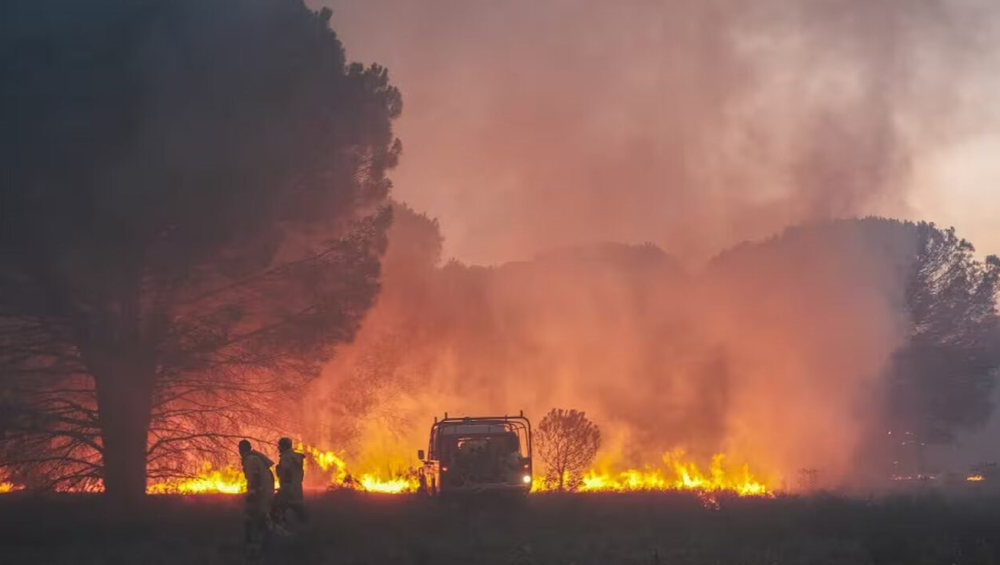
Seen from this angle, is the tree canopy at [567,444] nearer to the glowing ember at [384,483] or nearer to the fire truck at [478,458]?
the glowing ember at [384,483]

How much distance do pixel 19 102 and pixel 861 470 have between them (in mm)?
39120

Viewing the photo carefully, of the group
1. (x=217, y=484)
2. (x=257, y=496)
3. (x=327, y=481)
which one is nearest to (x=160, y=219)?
(x=257, y=496)

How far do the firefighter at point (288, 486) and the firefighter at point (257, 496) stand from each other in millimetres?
653

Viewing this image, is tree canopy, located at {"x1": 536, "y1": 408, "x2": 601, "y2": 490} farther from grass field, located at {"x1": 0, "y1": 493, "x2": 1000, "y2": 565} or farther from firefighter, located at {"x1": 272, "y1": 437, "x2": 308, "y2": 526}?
firefighter, located at {"x1": 272, "y1": 437, "x2": 308, "y2": 526}

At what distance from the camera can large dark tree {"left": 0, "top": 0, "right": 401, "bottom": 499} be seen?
2006 centimetres

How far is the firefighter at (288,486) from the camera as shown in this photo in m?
15.3

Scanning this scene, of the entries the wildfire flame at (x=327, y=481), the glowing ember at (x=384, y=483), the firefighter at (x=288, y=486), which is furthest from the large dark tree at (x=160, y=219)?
the glowing ember at (x=384, y=483)

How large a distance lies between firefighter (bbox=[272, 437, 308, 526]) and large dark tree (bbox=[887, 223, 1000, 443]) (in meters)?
40.2

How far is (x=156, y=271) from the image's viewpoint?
21.0 metres

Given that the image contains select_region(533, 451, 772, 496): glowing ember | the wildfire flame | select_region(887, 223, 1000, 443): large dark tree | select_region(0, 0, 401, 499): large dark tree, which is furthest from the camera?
select_region(887, 223, 1000, 443): large dark tree

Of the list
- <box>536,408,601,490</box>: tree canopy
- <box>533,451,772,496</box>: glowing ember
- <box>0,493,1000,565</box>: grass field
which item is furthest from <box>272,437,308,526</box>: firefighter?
<box>533,451,772,496</box>: glowing ember

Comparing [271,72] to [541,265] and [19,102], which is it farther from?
[541,265]

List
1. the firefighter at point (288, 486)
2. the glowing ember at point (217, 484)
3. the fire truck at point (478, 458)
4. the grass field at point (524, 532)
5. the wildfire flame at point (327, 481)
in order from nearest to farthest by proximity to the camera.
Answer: the grass field at point (524, 532), the firefighter at point (288, 486), the fire truck at point (478, 458), the wildfire flame at point (327, 481), the glowing ember at point (217, 484)

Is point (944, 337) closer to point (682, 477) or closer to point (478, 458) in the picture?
point (682, 477)
